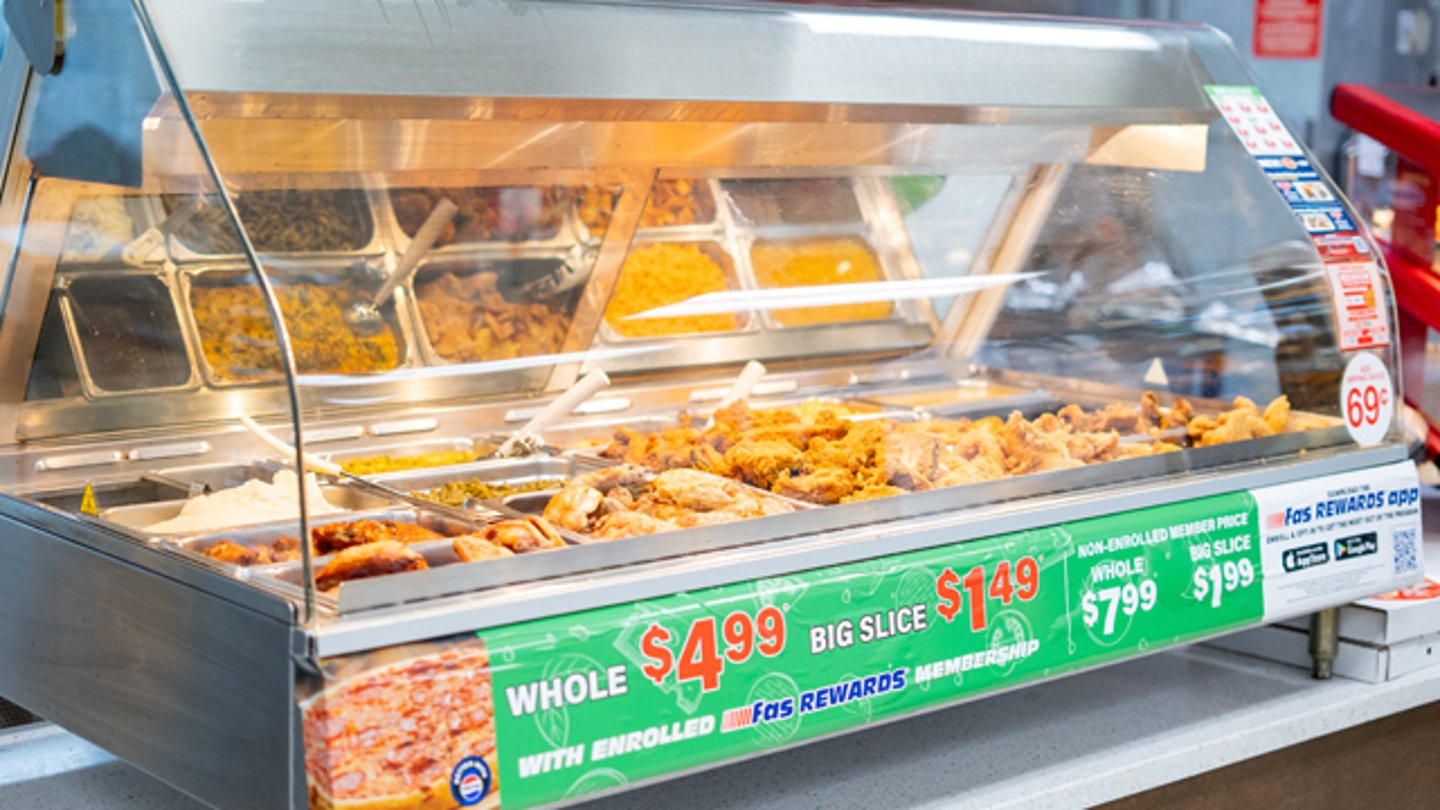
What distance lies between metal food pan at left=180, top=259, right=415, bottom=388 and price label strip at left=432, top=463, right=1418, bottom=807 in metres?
0.56

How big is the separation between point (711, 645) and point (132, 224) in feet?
3.59

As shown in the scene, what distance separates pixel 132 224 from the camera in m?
2.40

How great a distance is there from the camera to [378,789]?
179cm

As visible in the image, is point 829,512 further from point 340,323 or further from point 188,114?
point 188,114

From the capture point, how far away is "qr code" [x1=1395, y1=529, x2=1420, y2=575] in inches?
119

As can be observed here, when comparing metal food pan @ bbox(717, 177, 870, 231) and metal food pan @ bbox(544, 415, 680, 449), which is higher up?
metal food pan @ bbox(717, 177, 870, 231)

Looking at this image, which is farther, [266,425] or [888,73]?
[888,73]

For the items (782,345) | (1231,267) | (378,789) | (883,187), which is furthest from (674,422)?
(378,789)

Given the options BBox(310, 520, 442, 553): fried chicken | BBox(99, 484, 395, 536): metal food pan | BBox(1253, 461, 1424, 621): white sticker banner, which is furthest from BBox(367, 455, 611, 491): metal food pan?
BBox(1253, 461, 1424, 621): white sticker banner

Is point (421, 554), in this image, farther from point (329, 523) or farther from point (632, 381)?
point (632, 381)

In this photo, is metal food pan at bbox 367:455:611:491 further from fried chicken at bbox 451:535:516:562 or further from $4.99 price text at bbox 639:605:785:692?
$4.99 price text at bbox 639:605:785:692

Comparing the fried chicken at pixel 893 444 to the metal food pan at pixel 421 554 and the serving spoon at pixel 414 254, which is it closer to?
the metal food pan at pixel 421 554

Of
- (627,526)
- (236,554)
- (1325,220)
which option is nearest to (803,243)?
(1325,220)

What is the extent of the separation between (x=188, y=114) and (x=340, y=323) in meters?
0.60
